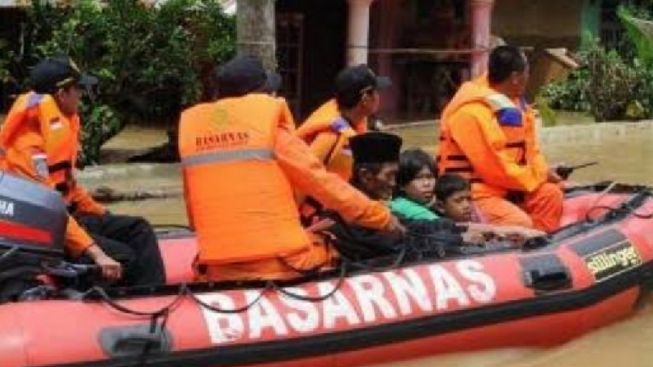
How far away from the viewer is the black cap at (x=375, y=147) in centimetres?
587

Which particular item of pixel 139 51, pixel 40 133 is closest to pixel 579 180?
pixel 139 51

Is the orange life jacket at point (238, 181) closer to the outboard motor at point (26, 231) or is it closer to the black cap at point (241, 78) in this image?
the black cap at point (241, 78)

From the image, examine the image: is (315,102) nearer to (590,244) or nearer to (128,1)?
(128,1)

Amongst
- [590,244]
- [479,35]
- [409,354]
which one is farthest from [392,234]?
[479,35]

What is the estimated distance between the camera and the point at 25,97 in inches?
224

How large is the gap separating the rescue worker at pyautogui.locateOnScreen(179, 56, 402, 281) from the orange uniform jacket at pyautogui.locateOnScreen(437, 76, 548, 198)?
151cm

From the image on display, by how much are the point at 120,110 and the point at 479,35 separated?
5990 mm

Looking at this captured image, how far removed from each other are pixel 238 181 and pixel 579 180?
300 inches

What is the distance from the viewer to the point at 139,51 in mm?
12203

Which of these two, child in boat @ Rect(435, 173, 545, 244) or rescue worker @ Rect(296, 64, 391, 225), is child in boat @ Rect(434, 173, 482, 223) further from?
rescue worker @ Rect(296, 64, 391, 225)

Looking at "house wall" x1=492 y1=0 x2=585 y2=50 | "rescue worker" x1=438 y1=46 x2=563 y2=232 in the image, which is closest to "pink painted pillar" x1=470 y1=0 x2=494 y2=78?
"house wall" x1=492 y1=0 x2=585 y2=50

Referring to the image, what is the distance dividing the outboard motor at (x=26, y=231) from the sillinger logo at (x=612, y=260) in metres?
2.73

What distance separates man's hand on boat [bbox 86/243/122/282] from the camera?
17.7ft

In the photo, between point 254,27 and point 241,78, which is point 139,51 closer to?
point 254,27
